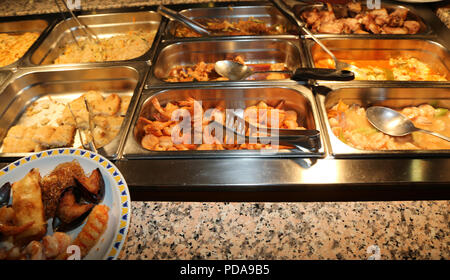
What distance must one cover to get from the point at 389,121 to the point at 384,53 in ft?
2.84

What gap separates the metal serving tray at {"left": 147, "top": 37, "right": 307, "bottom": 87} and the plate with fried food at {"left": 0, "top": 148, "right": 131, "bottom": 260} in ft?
3.70

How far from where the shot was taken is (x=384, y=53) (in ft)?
7.98

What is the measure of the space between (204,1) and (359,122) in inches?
78.7

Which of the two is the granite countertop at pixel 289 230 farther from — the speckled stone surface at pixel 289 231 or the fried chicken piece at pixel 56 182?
the fried chicken piece at pixel 56 182

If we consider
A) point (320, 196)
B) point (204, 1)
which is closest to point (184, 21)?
point (204, 1)

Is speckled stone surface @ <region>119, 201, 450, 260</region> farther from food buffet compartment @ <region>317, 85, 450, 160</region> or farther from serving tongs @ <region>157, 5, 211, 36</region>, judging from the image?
serving tongs @ <region>157, 5, 211, 36</region>

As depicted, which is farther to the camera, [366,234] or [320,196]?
[320,196]

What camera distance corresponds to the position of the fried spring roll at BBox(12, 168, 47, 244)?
3.93 feet

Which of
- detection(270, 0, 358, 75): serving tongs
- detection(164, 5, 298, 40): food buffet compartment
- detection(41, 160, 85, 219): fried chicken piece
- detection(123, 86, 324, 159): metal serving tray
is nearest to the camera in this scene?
detection(41, 160, 85, 219): fried chicken piece

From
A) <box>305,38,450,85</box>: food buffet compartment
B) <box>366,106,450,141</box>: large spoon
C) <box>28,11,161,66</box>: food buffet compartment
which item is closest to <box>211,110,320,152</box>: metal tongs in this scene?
<box>366,106,450,141</box>: large spoon

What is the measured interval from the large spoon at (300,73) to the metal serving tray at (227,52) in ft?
0.74

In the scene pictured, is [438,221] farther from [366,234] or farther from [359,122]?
[359,122]
